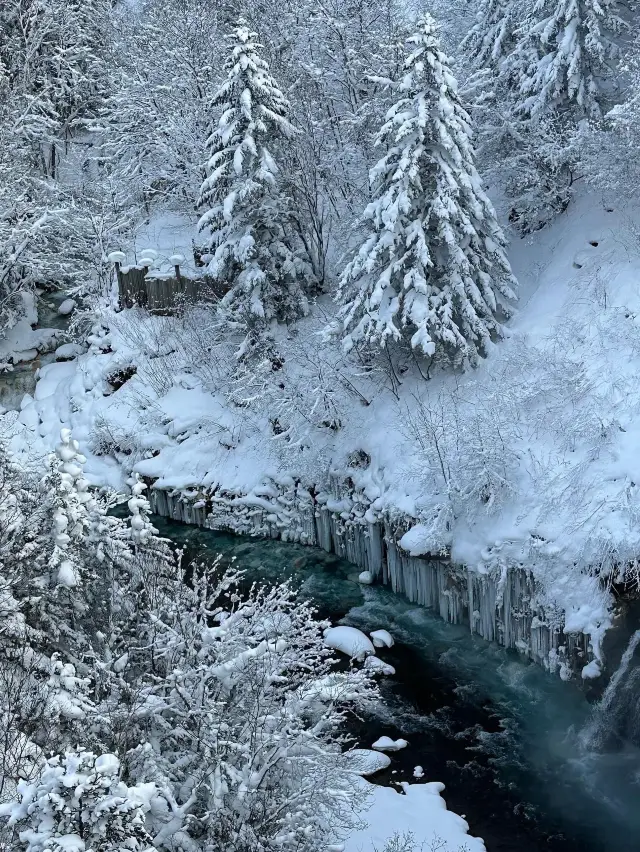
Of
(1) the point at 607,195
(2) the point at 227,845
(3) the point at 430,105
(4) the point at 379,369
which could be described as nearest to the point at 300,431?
(4) the point at 379,369

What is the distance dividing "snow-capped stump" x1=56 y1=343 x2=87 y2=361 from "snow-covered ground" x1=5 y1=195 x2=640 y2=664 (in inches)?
17.2

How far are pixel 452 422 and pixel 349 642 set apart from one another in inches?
206

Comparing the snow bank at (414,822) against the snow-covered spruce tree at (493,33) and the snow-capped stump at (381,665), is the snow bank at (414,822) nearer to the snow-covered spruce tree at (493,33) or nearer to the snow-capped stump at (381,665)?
the snow-capped stump at (381,665)

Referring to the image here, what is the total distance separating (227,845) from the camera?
8500 millimetres

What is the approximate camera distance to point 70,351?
26328 millimetres

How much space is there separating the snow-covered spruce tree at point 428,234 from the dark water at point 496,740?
6131 mm

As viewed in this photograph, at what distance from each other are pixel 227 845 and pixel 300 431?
41.0ft

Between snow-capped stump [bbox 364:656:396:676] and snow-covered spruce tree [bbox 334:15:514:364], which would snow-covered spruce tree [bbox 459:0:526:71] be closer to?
snow-covered spruce tree [bbox 334:15:514:364]

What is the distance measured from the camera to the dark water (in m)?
11.4

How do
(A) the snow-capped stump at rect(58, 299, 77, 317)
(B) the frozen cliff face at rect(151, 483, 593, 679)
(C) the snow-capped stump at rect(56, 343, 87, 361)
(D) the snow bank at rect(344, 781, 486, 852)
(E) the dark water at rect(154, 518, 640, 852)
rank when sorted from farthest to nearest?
(A) the snow-capped stump at rect(58, 299, 77, 317) < (C) the snow-capped stump at rect(56, 343, 87, 361) < (B) the frozen cliff face at rect(151, 483, 593, 679) < (E) the dark water at rect(154, 518, 640, 852) < (D) the snow bank at rect(344, 781, 486, 852)

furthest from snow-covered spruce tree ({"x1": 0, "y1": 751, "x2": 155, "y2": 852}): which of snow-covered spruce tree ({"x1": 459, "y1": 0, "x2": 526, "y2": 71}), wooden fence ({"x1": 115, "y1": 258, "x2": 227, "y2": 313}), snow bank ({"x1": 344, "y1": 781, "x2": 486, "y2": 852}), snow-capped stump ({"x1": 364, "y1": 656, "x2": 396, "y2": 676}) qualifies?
snow-covered spruce tree ({"x1": 459, "y1": 0, "x2": 526, "y2": 71})

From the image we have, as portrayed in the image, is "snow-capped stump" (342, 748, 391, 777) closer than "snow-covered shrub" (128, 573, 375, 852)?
No

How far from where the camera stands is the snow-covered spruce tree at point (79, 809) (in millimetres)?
5863

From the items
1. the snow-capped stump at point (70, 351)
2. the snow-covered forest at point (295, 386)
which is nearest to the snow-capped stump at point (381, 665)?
the snow-covered forest at point (295, 386)
